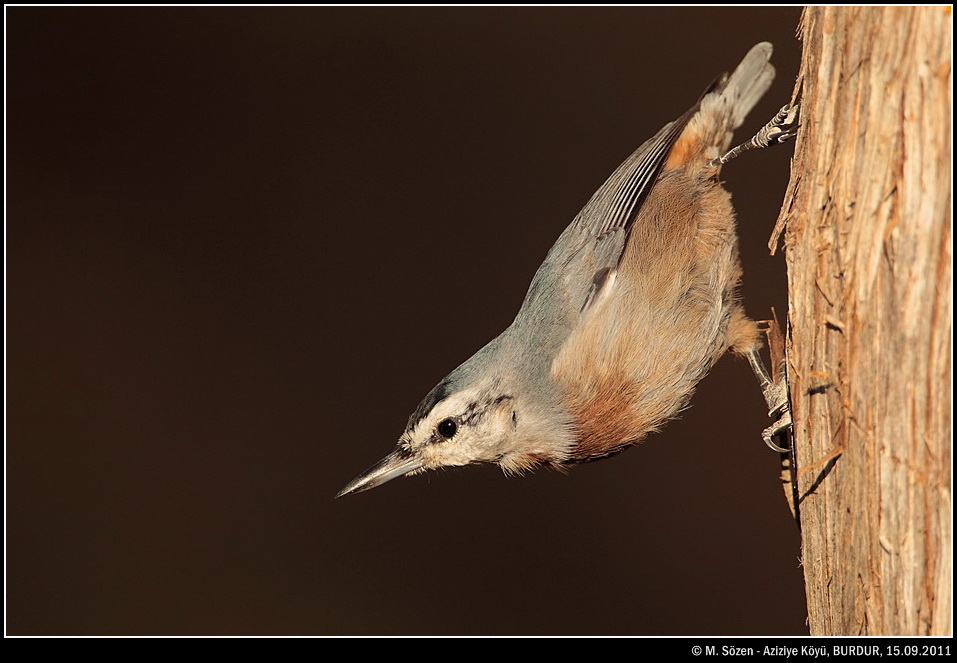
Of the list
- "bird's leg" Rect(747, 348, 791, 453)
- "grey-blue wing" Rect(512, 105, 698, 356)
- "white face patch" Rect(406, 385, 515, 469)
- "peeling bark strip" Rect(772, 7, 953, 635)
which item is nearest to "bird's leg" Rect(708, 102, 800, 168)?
"grey-blue wing" Rect(512, 105, 698, 356)

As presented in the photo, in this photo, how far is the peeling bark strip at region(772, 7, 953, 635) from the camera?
42.9 inches

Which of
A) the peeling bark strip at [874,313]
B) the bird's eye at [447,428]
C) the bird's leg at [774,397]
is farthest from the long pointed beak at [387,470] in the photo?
the peeling bark strip at [874,313]

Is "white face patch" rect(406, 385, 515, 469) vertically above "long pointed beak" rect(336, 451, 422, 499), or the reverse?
"white face patch" rect(406, 385, 515, 469)

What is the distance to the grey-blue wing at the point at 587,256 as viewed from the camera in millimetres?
2180

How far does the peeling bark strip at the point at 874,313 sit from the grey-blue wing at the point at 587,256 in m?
0.79

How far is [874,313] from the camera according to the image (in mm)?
1182

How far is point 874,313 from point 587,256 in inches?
44.4

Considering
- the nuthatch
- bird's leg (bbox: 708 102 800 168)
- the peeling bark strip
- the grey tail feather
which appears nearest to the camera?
the peeling bark strip

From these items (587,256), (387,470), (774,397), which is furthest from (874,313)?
(387,470)

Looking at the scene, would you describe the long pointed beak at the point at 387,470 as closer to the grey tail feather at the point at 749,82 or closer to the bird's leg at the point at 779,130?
the bird's leg at the point at 779,130

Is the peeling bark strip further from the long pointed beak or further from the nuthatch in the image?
the long pointed beak

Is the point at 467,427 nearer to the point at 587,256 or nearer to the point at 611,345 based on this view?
the point at 611,345

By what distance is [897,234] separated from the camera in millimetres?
1118

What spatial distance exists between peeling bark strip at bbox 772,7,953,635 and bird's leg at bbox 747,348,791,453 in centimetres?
48
